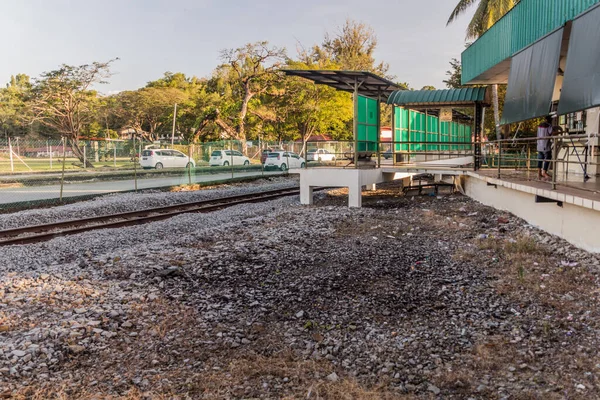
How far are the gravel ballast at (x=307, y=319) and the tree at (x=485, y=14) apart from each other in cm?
2019

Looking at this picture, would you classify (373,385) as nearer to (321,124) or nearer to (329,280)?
(329,280)

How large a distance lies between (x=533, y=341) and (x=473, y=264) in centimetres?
281

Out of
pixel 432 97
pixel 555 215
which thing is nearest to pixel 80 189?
pixel 432 97

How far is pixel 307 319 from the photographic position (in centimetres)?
547

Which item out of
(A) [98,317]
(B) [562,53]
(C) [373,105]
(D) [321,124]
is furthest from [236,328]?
(D) [321,124]

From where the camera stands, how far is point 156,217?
45.0 ft

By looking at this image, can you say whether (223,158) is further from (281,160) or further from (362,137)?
(362,137)

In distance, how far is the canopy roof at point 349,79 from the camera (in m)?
14.2

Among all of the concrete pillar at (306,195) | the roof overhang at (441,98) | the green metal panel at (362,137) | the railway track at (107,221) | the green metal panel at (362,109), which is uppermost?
the roof overhang at (441,98)

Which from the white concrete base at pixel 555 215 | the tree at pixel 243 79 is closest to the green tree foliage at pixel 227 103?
the tree at pixel 243 79

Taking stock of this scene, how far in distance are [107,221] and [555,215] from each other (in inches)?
429

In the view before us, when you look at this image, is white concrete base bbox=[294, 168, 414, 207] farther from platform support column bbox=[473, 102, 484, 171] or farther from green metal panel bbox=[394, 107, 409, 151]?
platform support column bbox=[473, 102, 484, 171]

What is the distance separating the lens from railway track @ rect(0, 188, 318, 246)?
10.9 metres

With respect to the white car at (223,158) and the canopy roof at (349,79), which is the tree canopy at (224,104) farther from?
the canopy roof at (349,79)
